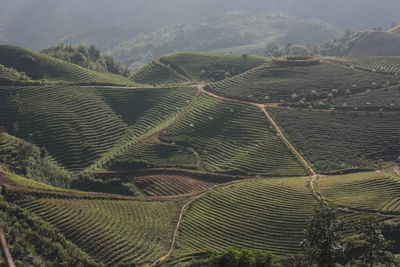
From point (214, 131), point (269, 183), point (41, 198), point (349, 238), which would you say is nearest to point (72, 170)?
point (41, 198)

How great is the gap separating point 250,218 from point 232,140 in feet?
95.7

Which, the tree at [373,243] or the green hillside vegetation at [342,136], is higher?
the tree at [373,243]

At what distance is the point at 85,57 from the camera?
144 metres

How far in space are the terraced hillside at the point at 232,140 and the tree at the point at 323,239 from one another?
114 feet

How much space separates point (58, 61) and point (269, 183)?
256ft

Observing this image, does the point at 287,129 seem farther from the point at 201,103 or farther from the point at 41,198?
the point at 41,198

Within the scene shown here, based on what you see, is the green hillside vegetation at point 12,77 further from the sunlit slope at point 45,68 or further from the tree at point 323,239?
the tree at point 323,239

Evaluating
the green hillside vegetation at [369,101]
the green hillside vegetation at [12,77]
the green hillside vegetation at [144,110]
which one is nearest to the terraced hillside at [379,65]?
the green hillside vegetation at [369,101]

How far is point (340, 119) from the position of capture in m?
91.6

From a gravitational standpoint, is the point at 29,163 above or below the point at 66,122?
below

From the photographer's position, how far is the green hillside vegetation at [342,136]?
78.8m

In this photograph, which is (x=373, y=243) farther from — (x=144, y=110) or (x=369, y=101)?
(x=144, y=110)

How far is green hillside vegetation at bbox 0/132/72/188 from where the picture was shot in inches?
2776

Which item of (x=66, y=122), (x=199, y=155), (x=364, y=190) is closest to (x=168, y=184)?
(x=199, y=155)
